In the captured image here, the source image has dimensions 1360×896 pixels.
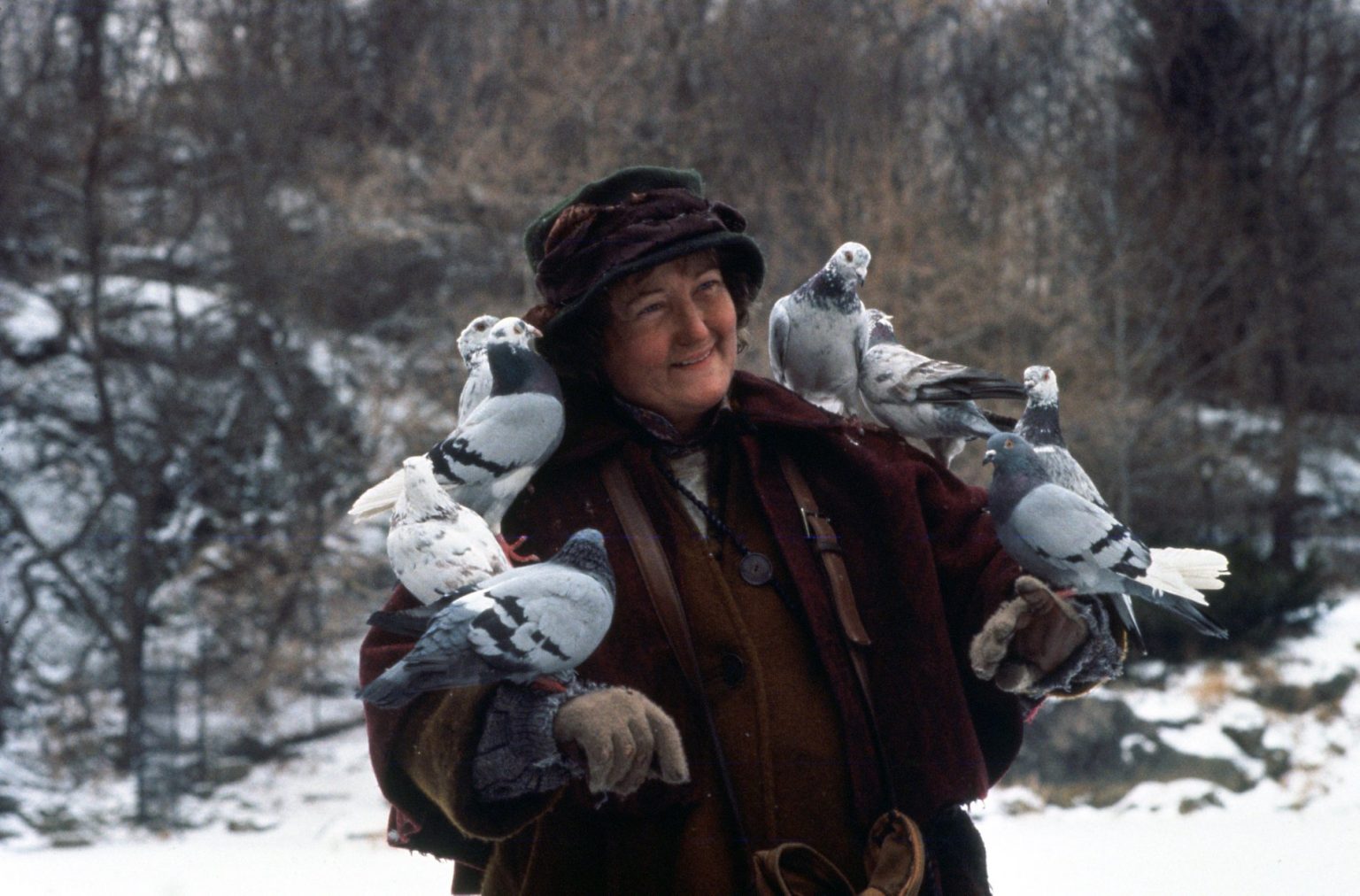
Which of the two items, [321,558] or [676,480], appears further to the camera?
[321,558]

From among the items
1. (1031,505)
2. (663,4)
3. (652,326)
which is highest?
(663,4)

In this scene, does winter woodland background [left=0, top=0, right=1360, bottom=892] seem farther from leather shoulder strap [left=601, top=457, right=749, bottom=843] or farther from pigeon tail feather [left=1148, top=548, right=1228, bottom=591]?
leather shoulder strap [left=601, top=457, right=749, bottom=843]

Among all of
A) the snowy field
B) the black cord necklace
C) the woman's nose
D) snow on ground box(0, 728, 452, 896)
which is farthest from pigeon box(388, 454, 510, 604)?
the snowy field

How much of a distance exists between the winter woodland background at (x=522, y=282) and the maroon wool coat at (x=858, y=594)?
5.59 m

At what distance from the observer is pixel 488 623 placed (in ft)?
5.35

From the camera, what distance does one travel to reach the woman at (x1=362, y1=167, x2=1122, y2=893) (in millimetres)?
1736

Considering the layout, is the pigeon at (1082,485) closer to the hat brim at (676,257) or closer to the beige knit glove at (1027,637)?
the beige knit glove at (1027,637)

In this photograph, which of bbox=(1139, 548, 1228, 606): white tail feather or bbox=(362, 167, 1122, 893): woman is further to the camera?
bbox=(1139, 548, 1228, 606): white tail feather

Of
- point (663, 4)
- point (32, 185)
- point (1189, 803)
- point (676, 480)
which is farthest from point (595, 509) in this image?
point (663, 4)

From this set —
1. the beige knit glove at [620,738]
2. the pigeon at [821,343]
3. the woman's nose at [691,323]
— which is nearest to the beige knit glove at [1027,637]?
the beige knit glove at [620,738]

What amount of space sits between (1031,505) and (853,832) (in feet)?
1.78

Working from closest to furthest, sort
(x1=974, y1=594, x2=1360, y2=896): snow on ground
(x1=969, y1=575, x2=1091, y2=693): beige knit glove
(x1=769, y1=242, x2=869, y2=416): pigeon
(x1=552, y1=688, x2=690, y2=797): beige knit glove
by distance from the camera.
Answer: (x1=552, y1=688, x2=690, y2=797): beige knit glove → (x1=969, y1=575, x2=1091, y2=693): beige knit glove → (x1=769, y1=242, x2=869, y2=416): pigeon → (x1=974, y1=594, x2=1360, y2=896): snow on ground

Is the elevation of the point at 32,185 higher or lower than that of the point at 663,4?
lower

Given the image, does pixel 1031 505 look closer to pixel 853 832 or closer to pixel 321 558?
pixel 853 832
